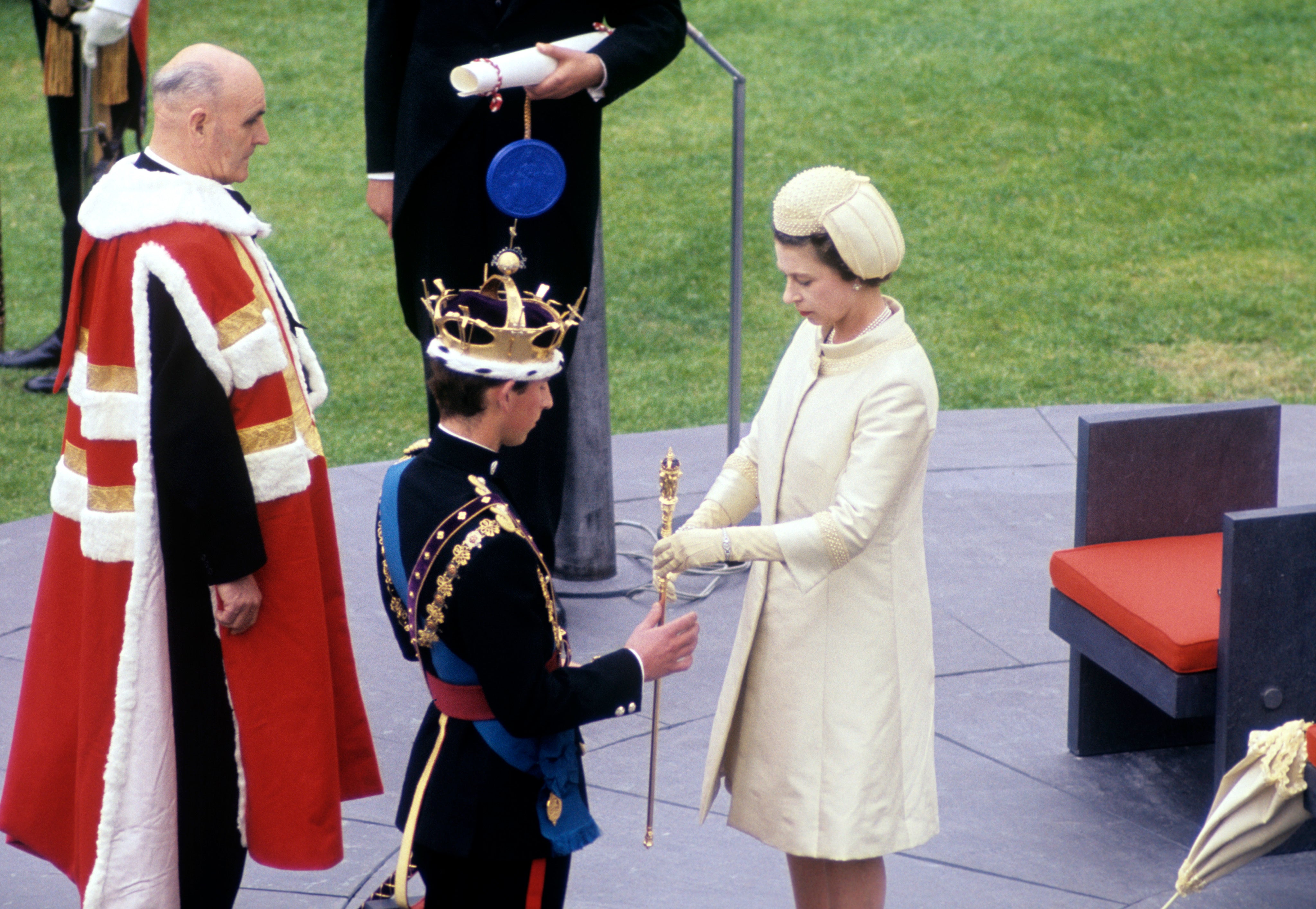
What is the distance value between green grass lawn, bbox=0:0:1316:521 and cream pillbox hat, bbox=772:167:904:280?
179 inches

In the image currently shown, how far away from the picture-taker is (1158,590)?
12.3ft

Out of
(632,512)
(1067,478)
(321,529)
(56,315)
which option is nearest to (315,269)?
(56,315)

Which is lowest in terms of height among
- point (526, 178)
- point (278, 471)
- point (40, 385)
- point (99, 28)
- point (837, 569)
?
point (40, 385)

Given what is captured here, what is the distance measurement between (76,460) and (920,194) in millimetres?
8503

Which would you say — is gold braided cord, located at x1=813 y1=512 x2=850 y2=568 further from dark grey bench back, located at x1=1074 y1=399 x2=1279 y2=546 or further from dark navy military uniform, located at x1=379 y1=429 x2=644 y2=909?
dark grey bench back, located at x1=1074 y1=399 x2=1279 y2=546

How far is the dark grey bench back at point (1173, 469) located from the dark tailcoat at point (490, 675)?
1.77 metres

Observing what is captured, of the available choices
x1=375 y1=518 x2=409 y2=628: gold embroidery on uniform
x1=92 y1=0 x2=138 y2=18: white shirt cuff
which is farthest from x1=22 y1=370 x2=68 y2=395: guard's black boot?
x1=375 y1=518 x2=409 y2=628: gold embroidery on uniform

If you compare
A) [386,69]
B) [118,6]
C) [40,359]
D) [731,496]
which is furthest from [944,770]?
[40,359]

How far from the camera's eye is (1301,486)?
5.69 meters

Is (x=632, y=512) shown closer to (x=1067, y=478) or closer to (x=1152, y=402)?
(x=1067, y=478)

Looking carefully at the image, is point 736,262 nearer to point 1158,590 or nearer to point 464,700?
point 1158,590

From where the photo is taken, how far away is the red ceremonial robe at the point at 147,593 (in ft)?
9.71

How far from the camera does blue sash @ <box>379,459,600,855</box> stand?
257cm

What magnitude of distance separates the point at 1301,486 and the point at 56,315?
21.6ft
